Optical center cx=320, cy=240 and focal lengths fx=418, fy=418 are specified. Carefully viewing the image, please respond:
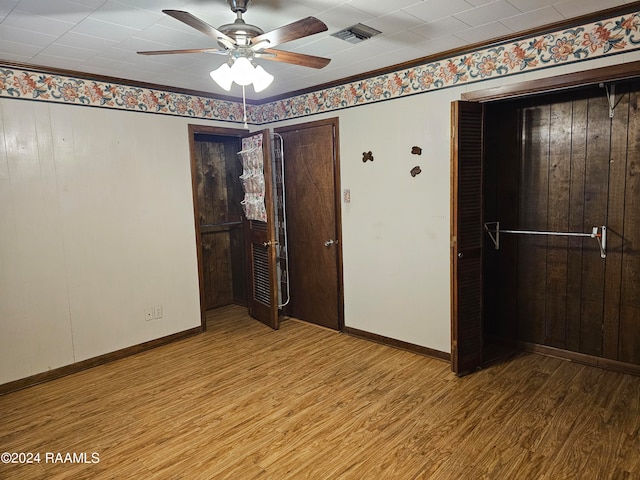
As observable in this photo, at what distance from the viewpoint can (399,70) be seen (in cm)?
354

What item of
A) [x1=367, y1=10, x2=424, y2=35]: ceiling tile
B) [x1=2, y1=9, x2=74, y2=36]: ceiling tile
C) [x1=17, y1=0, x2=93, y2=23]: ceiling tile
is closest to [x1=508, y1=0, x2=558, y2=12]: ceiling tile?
[x1=367, y1=10, x2=424, y2=35]: ceiling tile

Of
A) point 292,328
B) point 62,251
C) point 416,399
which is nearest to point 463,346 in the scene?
point 416,399

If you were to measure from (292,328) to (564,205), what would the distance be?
2.79m

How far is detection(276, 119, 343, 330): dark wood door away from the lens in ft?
13.9

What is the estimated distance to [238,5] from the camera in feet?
6.98

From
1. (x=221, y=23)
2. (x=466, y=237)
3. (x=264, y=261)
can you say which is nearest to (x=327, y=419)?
(x=466, y=237)

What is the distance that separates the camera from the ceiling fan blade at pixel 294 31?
1.84 meters

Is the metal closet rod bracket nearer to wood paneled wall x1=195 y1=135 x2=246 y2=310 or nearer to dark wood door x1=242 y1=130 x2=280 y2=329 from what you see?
dark wood door x1=242 y1=130 x2=280 y2=329

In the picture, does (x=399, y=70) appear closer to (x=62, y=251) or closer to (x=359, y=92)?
(x=359, y=92)

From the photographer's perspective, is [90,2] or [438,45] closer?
[90,2]

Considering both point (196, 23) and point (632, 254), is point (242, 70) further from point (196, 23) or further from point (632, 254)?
point (632, 254)

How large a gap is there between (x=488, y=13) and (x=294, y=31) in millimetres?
1318

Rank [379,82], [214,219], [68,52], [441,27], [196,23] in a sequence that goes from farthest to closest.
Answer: [214,219]
[379,82]
[68,52]
[441,27]
[196,23]

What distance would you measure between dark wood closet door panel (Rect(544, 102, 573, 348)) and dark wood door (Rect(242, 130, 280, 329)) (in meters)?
2.52
